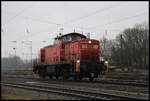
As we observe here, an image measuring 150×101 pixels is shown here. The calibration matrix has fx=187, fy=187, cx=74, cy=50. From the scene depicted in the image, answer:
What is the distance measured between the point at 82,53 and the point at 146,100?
32.2ft

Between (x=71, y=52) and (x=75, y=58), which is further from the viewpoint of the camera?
(x=71, y=52)

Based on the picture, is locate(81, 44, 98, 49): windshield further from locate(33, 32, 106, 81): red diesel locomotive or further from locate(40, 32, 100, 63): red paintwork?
locate(40, 32, 100, 63): red paintwork

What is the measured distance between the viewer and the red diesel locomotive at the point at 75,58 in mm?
16406

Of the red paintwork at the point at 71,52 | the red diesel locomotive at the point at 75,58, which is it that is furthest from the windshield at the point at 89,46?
the red paintwork at the point at 71,52

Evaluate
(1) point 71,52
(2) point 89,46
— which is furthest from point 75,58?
(2) point 89,46

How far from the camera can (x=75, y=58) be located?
17.1 meters

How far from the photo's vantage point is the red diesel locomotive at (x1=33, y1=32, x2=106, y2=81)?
16406 mm

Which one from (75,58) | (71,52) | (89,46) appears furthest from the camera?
(71,52)

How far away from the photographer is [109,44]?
147ft

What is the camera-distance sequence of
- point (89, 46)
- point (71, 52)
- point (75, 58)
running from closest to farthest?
point (89, 46) → point (75, 58) → point (71, 52)

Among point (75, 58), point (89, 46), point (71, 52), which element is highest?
point (89, 46)

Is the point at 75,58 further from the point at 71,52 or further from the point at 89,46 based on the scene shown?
the point at 89,46

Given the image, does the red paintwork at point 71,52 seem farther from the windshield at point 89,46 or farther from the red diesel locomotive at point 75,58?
the windshield at point 89,46

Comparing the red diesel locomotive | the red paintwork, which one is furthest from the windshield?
the red paintwork
